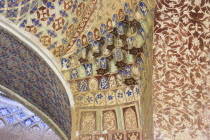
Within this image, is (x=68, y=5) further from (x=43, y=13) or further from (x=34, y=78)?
(x=34, y=78)

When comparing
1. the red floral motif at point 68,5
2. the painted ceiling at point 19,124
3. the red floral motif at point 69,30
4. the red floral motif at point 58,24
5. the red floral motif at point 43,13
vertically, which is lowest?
the painted ceiling at point 19,124

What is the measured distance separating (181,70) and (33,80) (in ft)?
8.48

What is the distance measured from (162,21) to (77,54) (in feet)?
4.69

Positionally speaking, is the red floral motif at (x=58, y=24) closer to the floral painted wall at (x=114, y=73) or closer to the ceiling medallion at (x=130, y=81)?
the floral painted wall at (x=114, y=73)

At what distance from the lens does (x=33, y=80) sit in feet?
18.5

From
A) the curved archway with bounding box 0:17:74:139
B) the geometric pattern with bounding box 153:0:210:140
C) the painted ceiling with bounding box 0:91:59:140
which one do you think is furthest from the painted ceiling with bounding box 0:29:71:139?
the painted ceiling with bounding box 0:91:59:140

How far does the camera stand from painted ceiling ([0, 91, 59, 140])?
8172 mm

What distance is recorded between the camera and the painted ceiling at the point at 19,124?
817 centimetres

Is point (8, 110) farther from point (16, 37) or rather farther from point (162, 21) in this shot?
point (162, 21)

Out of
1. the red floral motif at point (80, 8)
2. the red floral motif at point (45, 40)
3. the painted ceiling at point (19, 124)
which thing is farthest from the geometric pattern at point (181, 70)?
the painted ceiling at point (19, 124)

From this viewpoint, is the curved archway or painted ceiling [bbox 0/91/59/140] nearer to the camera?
the curved archway

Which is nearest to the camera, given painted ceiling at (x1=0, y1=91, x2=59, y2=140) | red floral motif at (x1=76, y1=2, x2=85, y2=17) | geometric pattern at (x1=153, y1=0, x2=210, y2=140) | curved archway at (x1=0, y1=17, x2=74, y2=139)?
geometric pattern at (x1=153, y1=0, x2=210, y2=140)

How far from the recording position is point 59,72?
502 centimetres

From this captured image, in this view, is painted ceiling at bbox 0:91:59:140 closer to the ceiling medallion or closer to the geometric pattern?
the ceiling medallion
